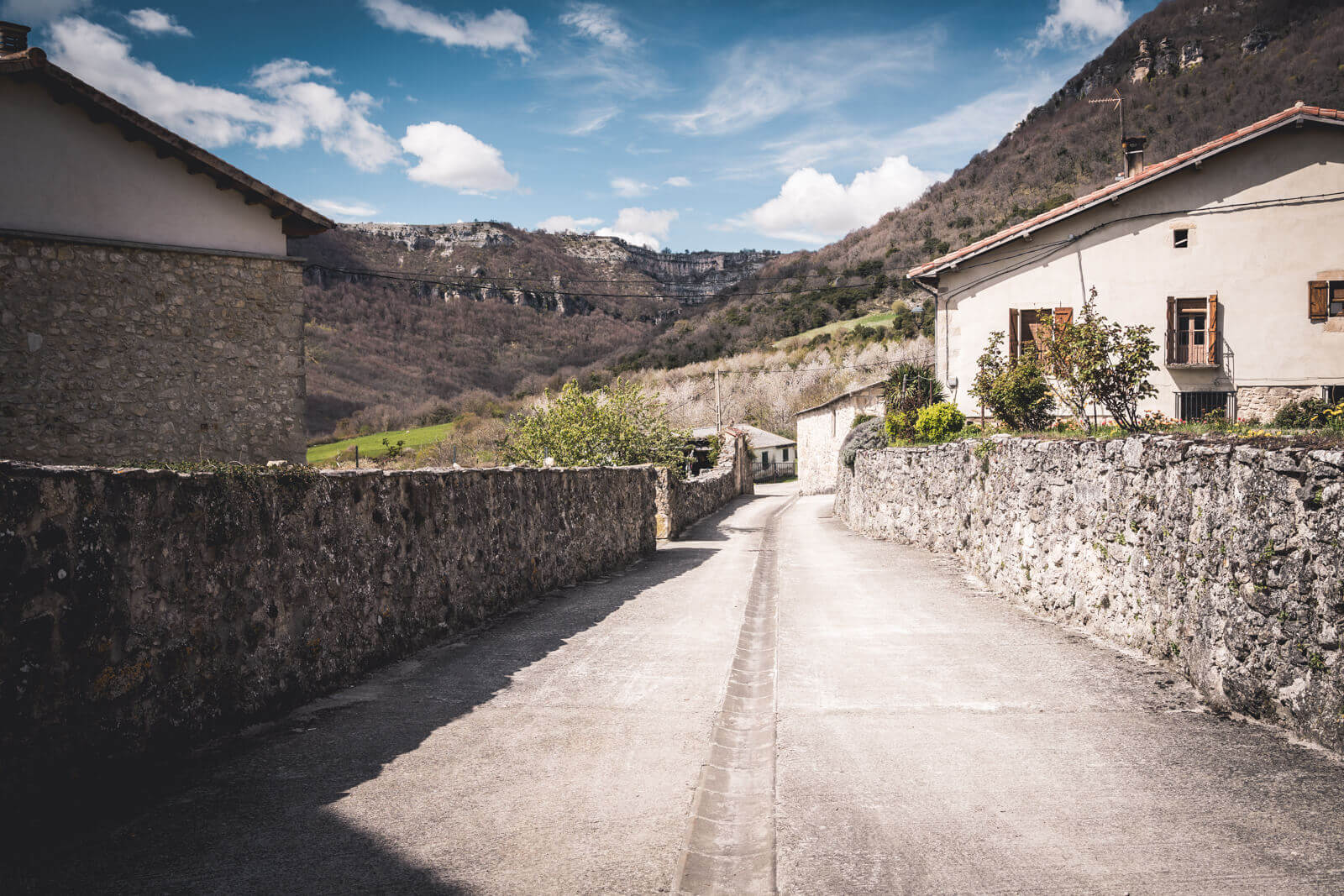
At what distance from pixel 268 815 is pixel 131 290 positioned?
9.94m

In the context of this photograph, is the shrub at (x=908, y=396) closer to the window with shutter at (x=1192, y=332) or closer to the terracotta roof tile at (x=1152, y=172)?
the terracotta roof tile at (x=1152, y=172)

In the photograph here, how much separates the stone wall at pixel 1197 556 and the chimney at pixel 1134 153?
1964 cm

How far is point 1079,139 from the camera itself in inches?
2468

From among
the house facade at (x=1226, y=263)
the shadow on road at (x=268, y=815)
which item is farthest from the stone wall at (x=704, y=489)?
the shadow on road at (x=268, y=815)

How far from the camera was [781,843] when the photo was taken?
11.3 ft

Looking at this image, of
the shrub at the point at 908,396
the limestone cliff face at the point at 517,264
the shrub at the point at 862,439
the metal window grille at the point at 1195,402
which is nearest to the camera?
the shrub at the point at 908,396

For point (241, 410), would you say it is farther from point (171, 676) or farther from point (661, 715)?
point (661, 715)

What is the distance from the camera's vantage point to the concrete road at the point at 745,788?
314cm

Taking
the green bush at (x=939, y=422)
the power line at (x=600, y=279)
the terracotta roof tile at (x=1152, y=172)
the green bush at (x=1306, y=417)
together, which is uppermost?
the power line at (x=600, y=279)

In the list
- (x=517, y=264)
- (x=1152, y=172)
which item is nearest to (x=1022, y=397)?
(x=1152, y=172)

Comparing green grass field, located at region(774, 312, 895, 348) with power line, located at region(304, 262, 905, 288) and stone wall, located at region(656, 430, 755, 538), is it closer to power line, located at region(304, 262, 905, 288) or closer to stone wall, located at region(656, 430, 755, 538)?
power line, located at region(304, 262, 905, 288)

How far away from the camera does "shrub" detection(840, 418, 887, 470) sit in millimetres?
28484

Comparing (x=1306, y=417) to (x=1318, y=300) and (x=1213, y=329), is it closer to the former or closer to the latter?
(x=1213, y=329)

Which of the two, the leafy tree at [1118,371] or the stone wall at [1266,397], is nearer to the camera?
the leafy tree at [1118,371]
